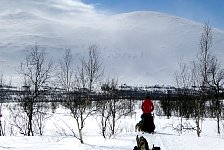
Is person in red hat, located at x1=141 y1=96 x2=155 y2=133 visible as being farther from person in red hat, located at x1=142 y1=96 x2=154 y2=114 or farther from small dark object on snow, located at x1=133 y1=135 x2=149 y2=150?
small dark object on snow, located at x1=133 y1=135 x2=149 y2=150

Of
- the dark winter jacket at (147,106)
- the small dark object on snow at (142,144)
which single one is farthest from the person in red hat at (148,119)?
the small dark object on snow at (142,144)

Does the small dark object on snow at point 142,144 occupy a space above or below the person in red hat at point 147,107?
below

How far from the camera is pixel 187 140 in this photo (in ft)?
59.7

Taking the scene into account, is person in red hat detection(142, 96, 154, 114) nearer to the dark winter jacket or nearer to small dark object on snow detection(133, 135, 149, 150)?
the dark winter jacket

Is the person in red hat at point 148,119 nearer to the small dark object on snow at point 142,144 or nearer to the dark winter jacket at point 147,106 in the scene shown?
the dark winter jacket at point 147,106

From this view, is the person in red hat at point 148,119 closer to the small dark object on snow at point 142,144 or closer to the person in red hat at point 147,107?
the person in red hat at point 147,107

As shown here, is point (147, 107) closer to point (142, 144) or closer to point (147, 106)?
point (147, 106)

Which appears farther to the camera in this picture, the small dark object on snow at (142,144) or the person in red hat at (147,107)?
the person in red hat at (147,107)

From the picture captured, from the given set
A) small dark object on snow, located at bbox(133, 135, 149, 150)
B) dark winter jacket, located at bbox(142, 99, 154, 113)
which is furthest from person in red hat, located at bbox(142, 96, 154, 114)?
small dark object on snow, located at bbox(133, 135, 149, 150)

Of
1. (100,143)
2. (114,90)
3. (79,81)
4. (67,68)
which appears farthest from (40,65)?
(100,143)

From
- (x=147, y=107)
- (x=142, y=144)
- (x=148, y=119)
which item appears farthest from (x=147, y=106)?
(x=142, y=144)

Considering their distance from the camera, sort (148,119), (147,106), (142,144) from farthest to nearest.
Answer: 1. (147,106)
2. (148,119)
3. (142,144)

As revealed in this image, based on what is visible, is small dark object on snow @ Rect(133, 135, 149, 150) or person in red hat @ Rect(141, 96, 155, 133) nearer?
small dark object on snow @ Rect(133, 135, 149, 150)

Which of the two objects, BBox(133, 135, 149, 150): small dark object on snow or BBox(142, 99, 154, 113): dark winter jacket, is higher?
BBox(142, 99, 154, 113): dark winter jacket
